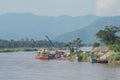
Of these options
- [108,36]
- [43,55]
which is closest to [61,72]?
[108,36]

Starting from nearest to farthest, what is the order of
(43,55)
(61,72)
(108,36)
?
1. (61,72)
2. (108,36)
3. (43,55)

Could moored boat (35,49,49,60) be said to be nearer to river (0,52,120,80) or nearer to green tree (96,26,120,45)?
green tree (96,26,120,45)

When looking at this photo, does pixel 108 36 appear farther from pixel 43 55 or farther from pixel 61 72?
pixel 61 72

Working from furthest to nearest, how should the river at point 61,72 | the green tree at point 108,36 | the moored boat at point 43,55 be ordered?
1. the moored boat at point 43,55
2. the green tree at point 108,36
3. the river at point 61,72

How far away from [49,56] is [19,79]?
58.9m

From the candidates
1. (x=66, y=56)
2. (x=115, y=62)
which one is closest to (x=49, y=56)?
(x=66, y=56)

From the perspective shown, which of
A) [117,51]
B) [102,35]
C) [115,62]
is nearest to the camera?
[115,62]

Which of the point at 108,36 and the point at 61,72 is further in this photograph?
the point at 108,36

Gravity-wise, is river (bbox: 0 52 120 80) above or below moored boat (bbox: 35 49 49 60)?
below

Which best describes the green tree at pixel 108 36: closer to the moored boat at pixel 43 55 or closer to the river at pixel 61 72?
the moored boat at pixel 43 55

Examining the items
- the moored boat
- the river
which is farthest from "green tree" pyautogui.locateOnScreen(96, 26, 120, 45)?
the river

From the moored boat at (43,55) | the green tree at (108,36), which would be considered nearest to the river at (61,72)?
the green tree at (108,36)

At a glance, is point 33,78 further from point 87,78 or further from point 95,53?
point 95,53

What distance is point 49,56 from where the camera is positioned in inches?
4350
